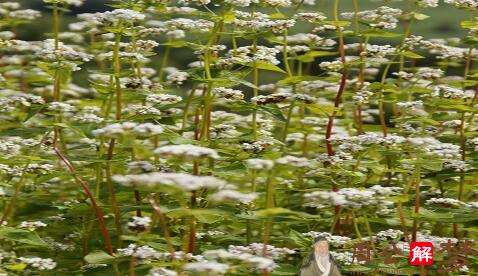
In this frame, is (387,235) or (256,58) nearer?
(387,235)

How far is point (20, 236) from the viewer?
4.21m

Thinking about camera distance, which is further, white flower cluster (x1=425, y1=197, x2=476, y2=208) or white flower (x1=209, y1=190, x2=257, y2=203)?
white flower cluster (x1=425, y1=197, x2=476, y2=208)

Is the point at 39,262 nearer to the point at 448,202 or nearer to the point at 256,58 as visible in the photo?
the point at 256,58

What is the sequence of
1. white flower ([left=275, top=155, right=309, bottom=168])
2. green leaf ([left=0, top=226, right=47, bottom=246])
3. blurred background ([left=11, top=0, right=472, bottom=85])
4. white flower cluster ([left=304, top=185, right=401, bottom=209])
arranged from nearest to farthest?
white flower ([left=275, top=155, right=309, bottom=168]) → white flower cluster ([left=304, top=185, right=401, bottom=209]) → green leaf ([left=0, top=226, right=47, bottom=246]) → blurred background ([left=11, top=0, right=472, bottom=85])

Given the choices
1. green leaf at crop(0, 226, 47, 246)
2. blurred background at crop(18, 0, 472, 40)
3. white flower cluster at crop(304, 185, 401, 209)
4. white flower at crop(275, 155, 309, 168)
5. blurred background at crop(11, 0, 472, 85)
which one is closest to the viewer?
white flower at crop(275, 155, 309, 168)

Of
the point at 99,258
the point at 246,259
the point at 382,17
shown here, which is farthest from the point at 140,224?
the point at 382,17

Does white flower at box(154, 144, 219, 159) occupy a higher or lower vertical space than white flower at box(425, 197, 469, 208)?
higher

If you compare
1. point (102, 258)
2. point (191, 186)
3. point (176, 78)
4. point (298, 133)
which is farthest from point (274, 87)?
point (191, 186)

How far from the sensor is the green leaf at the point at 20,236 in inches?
164

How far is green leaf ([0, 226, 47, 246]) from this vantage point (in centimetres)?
416

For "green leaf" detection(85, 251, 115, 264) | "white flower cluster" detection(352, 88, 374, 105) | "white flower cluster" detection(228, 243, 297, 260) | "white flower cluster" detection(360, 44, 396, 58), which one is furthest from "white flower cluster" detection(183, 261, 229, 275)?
Result: "white flower cluster" detection(360, 44, 396, 58)

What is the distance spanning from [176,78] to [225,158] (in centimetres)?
54

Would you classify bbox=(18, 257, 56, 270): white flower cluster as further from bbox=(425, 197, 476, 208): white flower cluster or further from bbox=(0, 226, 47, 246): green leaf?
bbox=(425, 197, 476, 208): white flower cluster

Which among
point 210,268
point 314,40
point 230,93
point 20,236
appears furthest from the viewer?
point 314,40
